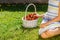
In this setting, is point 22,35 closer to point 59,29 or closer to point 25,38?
point 25,38

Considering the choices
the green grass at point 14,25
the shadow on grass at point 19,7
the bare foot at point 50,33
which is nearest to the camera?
the bare foot at point 50,33

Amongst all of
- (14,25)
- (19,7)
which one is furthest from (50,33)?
(19,7)

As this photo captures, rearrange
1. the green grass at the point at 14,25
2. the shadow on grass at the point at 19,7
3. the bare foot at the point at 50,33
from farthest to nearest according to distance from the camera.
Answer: the shadow on grass at the point at 19,7 → the green grass at the point at 14,25 → the bare foot at the point at 50,33

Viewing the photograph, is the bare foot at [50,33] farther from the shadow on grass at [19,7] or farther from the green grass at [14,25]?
the shadow on grass at [19,7]

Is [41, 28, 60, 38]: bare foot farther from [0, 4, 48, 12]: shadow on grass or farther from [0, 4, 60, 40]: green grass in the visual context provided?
[0, 4, 48, 12]: shadow on grass

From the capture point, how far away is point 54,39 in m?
2.62

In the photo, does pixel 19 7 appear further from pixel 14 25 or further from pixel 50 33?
pixel 50 33

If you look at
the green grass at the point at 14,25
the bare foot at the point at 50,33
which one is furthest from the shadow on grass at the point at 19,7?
the bare foot at the point at 50,33

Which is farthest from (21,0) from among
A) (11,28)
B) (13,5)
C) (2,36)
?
(2,36)

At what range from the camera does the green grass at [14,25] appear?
8.93 feet

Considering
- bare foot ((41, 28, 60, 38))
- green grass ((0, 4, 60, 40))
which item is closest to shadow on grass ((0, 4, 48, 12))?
green grass ((0, 4, 60, 40))

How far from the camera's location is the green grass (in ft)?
8.93

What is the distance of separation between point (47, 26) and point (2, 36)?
58 cm

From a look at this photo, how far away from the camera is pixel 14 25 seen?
3.04m
